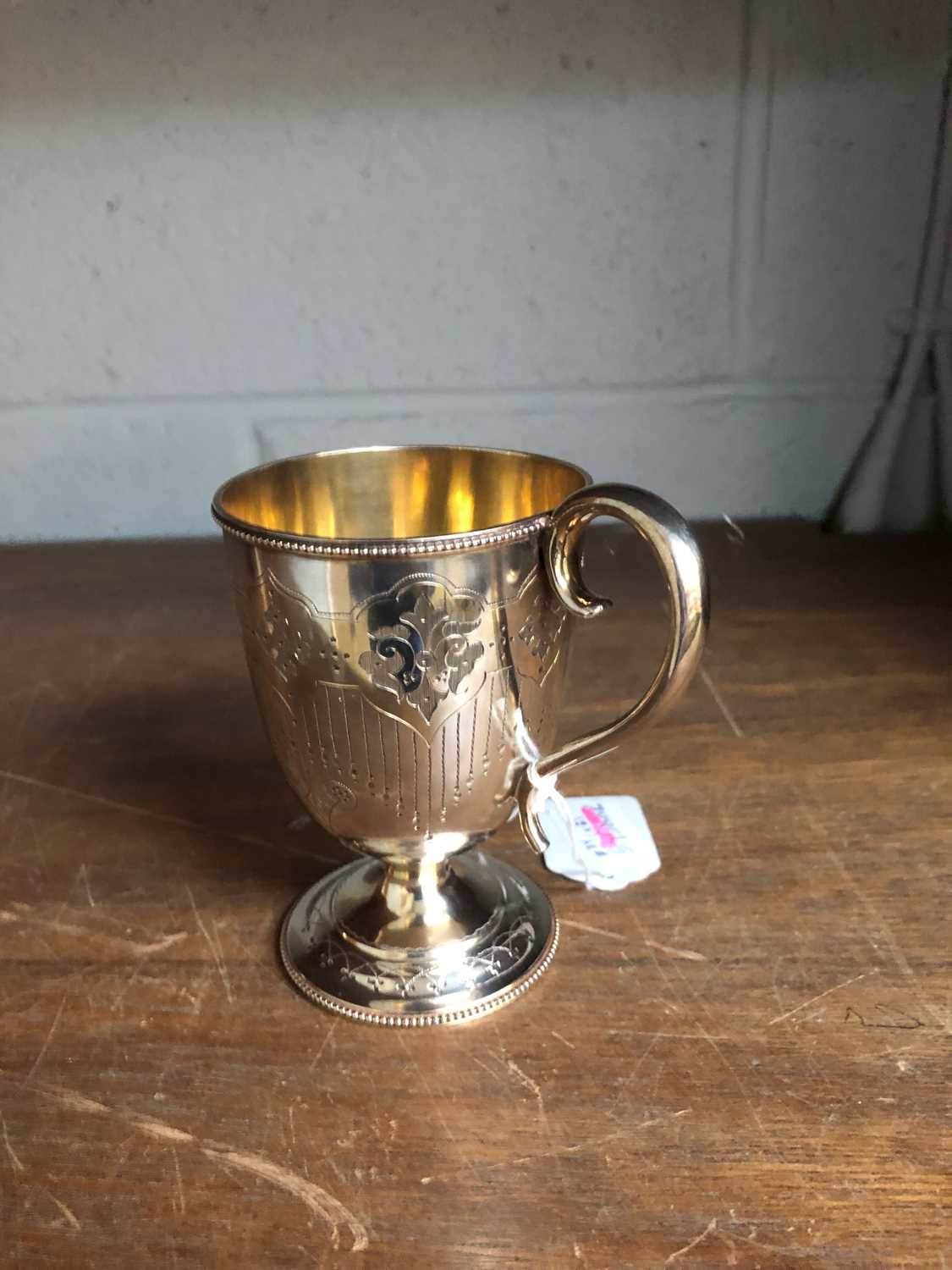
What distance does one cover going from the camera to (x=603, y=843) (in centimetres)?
55

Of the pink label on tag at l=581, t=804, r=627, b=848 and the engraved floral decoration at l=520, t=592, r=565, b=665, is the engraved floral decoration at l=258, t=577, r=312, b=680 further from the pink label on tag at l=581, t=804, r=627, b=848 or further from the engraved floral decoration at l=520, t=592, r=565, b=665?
the pink label on tag at l=581, t=804, r=627, b=848

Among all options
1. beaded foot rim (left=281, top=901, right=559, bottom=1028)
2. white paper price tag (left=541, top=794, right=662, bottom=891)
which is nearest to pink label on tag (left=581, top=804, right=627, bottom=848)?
white paper price tag (left=541, top=794, right=662, bottom=891)

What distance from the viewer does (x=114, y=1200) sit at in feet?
1.17

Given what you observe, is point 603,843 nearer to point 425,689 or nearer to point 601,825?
point 601,825

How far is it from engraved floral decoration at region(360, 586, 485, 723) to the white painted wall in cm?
70

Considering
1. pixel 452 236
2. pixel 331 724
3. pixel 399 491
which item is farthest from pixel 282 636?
pixel 452 236

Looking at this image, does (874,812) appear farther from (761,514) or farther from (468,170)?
(468,170)

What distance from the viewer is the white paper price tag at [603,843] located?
532 mm

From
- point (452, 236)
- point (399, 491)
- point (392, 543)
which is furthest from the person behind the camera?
point (452, 236)

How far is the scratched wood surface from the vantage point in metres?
0.35

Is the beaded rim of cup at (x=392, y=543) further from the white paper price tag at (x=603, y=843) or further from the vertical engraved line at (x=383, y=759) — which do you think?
the white paper price tag at (x=603, y=843)

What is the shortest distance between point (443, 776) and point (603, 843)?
162 millimetres

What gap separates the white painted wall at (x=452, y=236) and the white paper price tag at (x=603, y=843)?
564 mm

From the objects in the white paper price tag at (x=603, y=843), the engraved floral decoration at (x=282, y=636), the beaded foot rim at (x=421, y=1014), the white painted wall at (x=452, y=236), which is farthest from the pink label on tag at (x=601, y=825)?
the white painted wall at (x=452, y=236)
